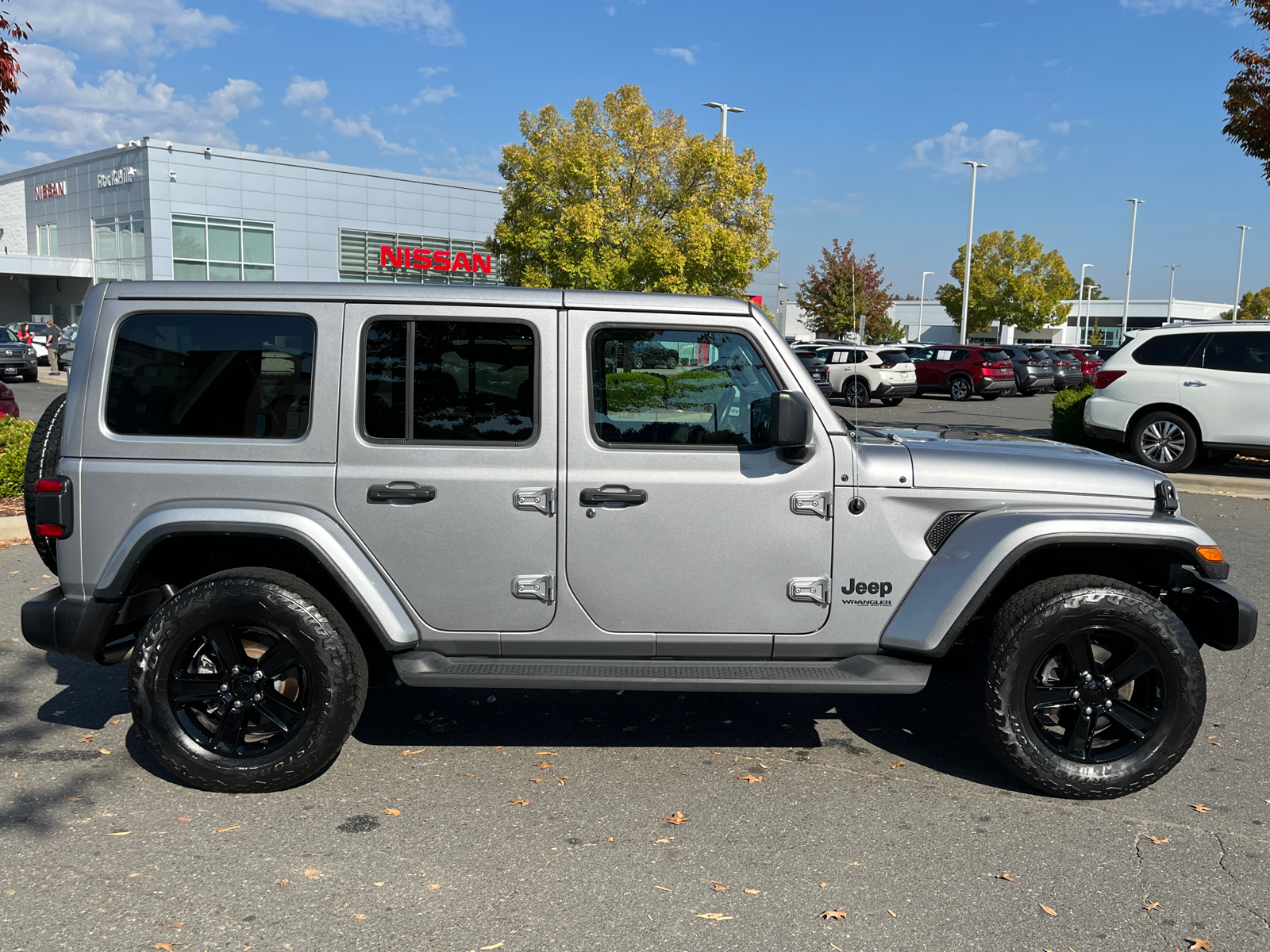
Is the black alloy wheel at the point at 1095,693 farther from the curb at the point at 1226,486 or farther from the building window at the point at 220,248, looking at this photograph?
the building window at the point at 220,248

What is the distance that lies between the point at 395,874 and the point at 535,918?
1.83 feet

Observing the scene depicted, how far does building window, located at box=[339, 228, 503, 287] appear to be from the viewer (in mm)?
43750

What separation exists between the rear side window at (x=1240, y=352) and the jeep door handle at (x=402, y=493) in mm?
11050

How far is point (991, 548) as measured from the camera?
3.68m

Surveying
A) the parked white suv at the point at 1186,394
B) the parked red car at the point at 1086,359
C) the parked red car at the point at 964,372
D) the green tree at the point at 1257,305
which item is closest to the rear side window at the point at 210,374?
the parked white suv at the point at 1186,394

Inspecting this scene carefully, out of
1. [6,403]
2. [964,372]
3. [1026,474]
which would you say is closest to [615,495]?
[1026,474]

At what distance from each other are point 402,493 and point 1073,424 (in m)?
12.3

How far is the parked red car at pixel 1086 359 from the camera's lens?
35688mm

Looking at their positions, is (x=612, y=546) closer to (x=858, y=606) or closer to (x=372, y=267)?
(x=858, y=606)

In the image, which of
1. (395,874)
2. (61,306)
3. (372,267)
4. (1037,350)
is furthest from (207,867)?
(61,306)

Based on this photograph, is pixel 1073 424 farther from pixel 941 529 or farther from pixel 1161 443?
pixel 941 529

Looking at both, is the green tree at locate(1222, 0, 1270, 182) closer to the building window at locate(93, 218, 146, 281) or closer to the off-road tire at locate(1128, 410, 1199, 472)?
the off-road tire at locate(1128, 410, 1199, 472)

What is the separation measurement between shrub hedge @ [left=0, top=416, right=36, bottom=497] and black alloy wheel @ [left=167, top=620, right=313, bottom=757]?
6539 millimetres

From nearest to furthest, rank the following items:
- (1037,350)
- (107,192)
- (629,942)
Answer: (629,942) → (1037,350) → (107,192)
